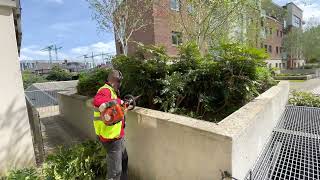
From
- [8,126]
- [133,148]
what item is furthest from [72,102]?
[133,148]

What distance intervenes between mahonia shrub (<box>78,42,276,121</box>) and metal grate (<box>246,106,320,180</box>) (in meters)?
0.95

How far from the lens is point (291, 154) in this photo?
11.3 feet

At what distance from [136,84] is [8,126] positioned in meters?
2.46

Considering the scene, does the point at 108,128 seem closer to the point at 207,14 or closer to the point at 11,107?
the point at 11,107

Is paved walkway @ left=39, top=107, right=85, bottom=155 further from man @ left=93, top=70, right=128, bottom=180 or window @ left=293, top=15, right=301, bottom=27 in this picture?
window @ left=293, top=15, right=301, bottom=27

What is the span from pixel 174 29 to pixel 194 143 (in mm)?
9231

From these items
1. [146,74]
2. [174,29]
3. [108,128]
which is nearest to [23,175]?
[108,128]

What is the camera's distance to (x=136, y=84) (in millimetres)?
4520

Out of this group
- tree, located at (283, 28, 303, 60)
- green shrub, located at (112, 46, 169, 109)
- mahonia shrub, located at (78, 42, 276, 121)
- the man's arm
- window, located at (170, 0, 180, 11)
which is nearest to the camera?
the man's arm

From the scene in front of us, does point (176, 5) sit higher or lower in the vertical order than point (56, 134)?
higher

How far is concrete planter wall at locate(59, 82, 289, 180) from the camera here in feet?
7.70

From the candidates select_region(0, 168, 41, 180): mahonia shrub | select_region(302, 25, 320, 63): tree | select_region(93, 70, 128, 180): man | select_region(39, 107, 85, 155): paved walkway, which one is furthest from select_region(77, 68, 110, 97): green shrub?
select_region(302, 25, 320, 63): tree

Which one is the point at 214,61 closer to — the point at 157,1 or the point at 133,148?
the point at 133,148

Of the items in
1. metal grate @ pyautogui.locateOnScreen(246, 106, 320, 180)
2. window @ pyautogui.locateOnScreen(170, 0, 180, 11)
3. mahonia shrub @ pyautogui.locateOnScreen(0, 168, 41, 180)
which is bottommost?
mahonia shrub @ pyautogui.locateOnScreen(0, 168, 41, 180)
